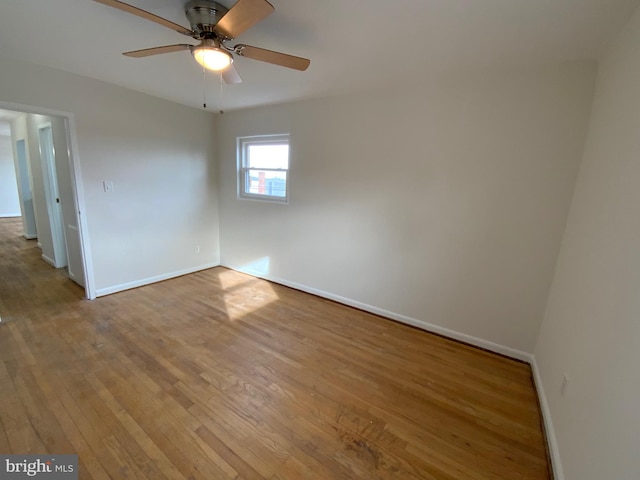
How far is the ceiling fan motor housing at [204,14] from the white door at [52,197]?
3.74 meters

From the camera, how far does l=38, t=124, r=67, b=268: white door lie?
378 cm

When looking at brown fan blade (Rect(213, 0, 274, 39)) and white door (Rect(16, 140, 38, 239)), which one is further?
white door (Rect(16, 140, 38, 239))

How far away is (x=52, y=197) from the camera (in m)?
3.97

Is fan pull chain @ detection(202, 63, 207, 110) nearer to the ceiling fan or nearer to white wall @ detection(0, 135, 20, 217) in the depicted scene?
the ceiling fan

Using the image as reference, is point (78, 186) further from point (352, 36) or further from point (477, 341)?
point (477, 341)

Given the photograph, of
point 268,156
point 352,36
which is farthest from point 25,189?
point 352,36

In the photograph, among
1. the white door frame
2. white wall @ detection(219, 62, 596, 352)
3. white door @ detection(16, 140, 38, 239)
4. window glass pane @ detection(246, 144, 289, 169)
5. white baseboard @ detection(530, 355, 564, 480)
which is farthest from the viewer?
white door @ detection(16, 140, 38, 239)

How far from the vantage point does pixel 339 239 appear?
316 cm

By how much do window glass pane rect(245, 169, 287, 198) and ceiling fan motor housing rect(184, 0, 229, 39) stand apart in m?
2.03

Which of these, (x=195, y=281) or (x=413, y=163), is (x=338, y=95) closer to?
(x=413, y=163)

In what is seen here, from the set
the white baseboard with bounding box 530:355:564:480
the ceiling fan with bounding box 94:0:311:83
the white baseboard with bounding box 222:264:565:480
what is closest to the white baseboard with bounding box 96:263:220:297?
the white baseboard with bounding box 222:264:565:480

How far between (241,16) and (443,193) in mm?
2031

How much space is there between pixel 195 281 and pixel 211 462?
278 cm

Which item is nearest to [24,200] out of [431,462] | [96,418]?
[96,418]
